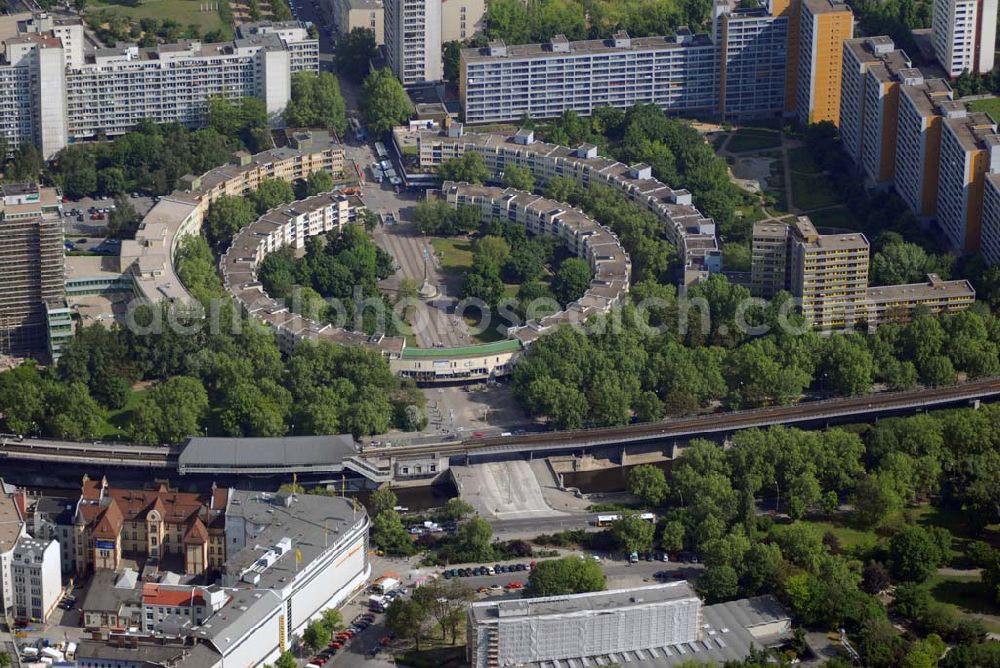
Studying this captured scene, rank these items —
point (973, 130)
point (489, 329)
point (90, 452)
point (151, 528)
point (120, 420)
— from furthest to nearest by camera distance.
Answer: point (973, 130) < point (489, 329) < point (120, 420) < point (90, 452) < point (151, 528)

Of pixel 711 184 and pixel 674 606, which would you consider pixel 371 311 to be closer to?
pixel 711 184

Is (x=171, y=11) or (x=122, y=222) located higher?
(x=171, y=11)

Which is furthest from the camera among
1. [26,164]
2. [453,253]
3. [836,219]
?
[26,164]

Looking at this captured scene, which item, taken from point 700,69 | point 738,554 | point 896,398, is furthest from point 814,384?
point 700,69

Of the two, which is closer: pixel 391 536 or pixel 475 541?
pixel 475 541

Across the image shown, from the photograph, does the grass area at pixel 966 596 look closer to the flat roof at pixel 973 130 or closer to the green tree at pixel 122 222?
the flat roof at pixel 973 130

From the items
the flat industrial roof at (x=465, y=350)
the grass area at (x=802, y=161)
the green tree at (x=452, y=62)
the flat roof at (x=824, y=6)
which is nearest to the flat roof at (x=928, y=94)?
the grass area at (x=802, y=161)

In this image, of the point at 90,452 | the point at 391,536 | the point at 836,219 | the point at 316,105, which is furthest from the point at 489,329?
the point at 316,105

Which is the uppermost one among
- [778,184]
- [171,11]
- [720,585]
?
[171,11]

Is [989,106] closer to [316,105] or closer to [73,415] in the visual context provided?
[316,105]
